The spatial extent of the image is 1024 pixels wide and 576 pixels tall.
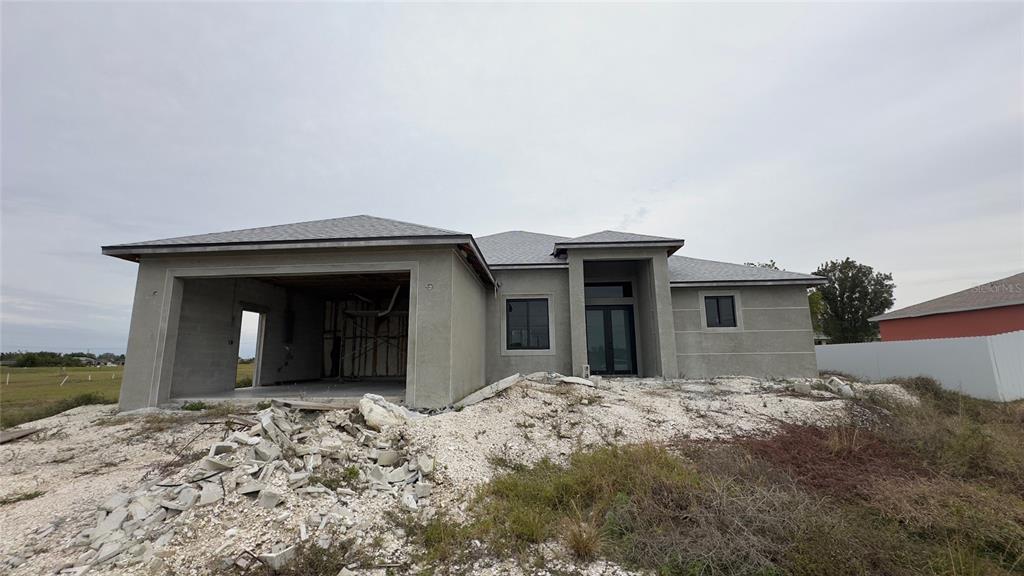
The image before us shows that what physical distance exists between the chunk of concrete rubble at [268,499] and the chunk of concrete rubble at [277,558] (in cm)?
74

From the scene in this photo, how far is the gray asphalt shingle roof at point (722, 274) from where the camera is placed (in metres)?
12.8

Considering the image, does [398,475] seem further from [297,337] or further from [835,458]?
[297,337]

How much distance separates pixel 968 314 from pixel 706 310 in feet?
55.9

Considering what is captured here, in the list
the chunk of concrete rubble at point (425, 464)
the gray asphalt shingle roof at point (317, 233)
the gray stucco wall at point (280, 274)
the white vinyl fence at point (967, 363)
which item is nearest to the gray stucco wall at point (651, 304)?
the gray stucco wall at point (280, 274)

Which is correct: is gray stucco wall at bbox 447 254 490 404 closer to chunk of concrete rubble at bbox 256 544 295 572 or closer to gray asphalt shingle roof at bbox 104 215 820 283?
gray asphalt shingle roof at bbox 104 215 820 283

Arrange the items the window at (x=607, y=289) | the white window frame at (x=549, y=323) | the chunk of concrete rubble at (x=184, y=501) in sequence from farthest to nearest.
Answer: the window at (x=607, y=289), the white window frame at (x=549, y=323), the chunk of concrete rubble at (x=184, y=501)

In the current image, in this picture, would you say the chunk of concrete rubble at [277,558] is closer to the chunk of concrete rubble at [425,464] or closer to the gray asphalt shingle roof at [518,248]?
the chunk of concrete rubble at [425,464]

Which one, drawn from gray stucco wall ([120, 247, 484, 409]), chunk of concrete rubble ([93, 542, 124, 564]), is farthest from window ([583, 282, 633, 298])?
chunk of concrete rubble ([93, 542, 124, 564])

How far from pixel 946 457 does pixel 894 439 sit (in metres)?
0.78

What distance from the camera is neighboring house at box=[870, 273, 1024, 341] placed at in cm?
1745

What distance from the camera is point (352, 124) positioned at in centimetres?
1258

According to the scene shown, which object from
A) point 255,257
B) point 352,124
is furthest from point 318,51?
point 255,257

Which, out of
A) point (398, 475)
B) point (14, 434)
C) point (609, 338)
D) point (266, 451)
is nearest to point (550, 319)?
point (609, 338)

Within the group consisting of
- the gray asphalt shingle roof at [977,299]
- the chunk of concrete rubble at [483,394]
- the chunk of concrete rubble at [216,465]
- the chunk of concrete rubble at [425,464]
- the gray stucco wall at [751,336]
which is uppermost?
the gray asphalt shingle roof at [977,299]
